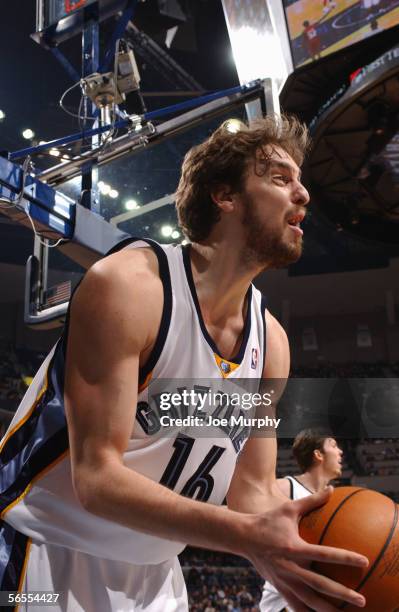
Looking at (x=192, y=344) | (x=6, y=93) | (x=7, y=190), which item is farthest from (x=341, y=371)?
(x=192, y=344)

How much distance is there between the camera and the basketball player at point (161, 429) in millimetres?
1223

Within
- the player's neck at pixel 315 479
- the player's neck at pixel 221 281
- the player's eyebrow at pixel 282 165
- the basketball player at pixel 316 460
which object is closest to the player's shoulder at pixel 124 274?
the player's neck at pixel 221 281

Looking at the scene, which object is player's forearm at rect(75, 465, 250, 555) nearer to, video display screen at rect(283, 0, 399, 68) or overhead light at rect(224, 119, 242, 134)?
overhead light at rect(224, 119, 242, 134)

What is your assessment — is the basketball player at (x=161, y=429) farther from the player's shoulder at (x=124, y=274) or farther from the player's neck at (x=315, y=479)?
the player's neck at (x=315, y=479)

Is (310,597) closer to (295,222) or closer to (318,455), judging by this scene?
(295,222)

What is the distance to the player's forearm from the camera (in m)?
1.13

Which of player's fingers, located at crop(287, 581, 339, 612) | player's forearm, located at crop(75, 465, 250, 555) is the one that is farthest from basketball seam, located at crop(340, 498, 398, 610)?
player's forearm, located at crop(75, 465, 250, 555)

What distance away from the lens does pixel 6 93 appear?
43.9 ft

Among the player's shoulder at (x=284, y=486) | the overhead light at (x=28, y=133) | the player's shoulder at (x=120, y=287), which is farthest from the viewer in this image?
the overhead light at (x=28, y=133)

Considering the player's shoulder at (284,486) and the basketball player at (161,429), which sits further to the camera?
the player's shoulder at (284,486)

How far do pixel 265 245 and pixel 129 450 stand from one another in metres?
0.78

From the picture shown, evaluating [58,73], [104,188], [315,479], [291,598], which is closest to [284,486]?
[315,479]

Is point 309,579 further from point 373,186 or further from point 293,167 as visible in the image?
point 373,186

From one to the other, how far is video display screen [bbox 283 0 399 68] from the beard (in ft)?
16.9
